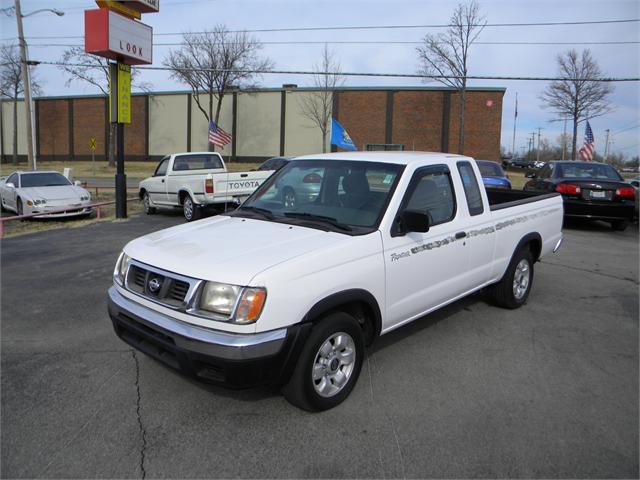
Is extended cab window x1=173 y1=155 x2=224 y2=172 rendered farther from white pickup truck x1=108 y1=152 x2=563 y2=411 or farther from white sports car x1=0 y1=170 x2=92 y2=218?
white pickup truck x1=108 y1=152 x2=563 y2=411

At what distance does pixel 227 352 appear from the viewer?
9.94 feet

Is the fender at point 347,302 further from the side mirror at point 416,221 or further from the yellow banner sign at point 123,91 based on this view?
the yellow banner sign at point 123,91

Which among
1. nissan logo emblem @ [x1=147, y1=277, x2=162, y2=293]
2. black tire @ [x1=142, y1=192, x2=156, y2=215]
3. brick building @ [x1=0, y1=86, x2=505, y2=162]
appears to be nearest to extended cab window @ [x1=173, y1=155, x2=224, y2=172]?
black tire @ [x1=142, y1=192, x2=156, y2=215]

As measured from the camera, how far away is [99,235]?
11180mm

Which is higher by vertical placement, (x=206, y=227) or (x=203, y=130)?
(x=203, y=130)

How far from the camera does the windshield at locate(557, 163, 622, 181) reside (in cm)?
1265

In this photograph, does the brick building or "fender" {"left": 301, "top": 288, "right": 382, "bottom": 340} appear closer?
"fender" {"left": 301, "top": 288, "right": 382, "bottom": 340}

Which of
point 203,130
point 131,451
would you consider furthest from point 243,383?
point 203,130

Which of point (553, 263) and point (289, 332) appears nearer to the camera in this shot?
point (289, 332)

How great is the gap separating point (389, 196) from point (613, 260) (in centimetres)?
677

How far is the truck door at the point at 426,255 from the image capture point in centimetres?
398

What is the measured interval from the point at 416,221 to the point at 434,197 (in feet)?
2.65

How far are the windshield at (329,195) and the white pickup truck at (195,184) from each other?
7.13 metres

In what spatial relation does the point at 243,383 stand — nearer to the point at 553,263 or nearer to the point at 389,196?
the point at 389,196
